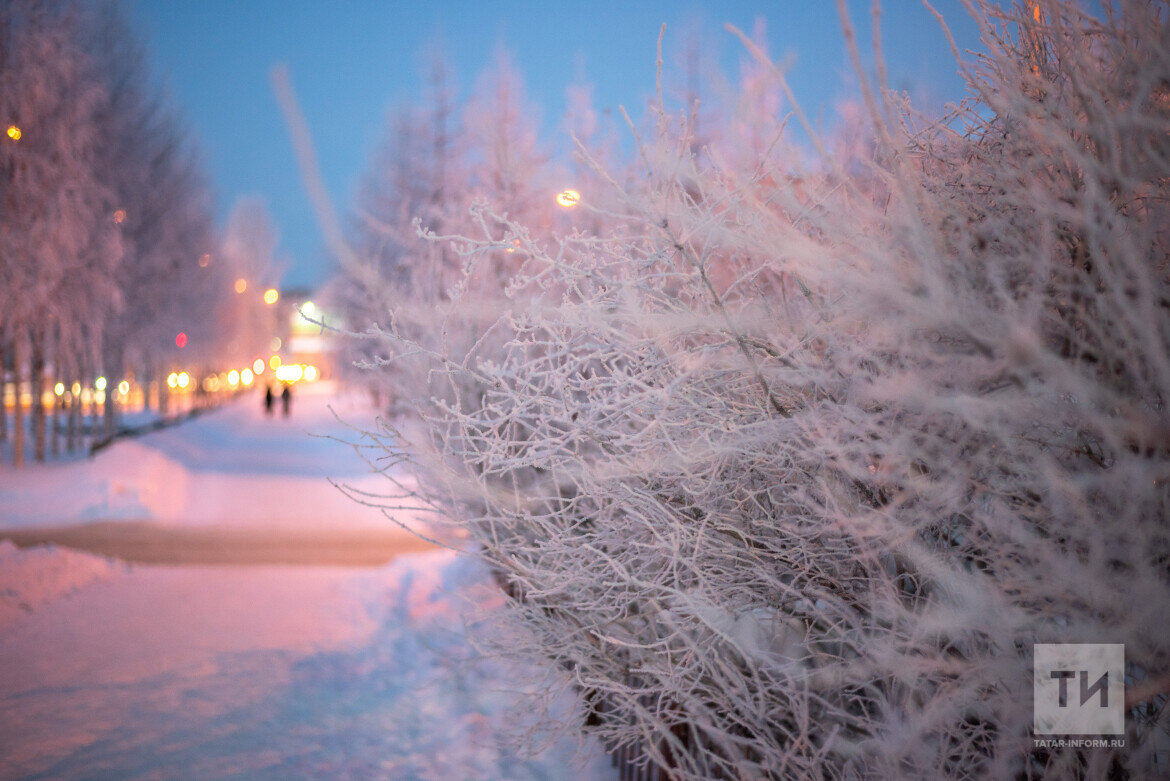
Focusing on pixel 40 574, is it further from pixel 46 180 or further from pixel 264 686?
pixel 46 180

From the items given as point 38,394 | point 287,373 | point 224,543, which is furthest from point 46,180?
point 287,373

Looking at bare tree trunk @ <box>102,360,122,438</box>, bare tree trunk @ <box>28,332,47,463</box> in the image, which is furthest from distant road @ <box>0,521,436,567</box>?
bare tree trunk @ <box>102,360,122,438</box>

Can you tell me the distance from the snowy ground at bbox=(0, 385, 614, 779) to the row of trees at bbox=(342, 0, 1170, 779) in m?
1.38

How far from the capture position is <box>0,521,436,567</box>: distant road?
8445mm

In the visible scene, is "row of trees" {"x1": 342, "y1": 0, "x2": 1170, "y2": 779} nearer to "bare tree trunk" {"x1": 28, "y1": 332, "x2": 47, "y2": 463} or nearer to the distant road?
the distant road

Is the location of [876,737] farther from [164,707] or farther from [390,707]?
[164,707]

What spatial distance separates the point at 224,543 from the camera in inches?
361

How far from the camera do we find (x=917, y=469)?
192 cm

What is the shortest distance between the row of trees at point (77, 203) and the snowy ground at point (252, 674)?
520cm

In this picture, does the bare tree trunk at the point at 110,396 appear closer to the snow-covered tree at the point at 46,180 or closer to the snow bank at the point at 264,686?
the snow-covered tree at the point at 46,180

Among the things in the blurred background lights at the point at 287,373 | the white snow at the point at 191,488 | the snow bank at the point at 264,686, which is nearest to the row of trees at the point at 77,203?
the white snow at the point at 191,488

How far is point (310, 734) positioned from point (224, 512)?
7839mm

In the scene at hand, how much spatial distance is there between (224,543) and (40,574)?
227 cm

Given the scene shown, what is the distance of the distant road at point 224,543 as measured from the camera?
27.7 ft
